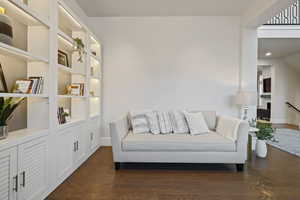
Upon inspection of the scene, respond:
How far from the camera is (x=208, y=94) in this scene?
13.4ft

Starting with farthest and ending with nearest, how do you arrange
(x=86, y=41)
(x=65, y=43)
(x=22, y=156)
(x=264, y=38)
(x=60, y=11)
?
(x=264, y=38) → (x=86, y=41) → (x=65, y=43) → (x=60, y=11) → (x=22, y=156)

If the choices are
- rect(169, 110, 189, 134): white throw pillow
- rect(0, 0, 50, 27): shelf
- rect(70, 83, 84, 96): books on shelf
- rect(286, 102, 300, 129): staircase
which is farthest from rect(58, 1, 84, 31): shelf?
rect(286, 102, 300, 129): staircase

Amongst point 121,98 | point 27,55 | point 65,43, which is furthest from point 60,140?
point 121,98

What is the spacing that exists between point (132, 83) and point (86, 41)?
133cm

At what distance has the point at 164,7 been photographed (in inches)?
145

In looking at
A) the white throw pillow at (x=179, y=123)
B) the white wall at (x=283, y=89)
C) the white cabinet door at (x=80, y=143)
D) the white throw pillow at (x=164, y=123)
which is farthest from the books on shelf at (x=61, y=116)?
the white wall at (x=283, y=89)

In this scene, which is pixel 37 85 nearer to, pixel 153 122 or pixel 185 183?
pixel 153 122

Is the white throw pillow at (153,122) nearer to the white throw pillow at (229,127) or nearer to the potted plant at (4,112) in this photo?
the white throw pillow at (229,127)

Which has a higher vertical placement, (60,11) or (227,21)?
(227,21)

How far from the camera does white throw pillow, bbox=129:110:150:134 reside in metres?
3.17

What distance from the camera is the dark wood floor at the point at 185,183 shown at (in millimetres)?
2012

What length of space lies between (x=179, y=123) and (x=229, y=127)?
0.80 meters

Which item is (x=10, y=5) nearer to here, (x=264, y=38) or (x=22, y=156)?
(x=22, y=156)

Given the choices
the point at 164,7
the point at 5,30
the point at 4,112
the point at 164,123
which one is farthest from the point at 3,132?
the point at 164,7
